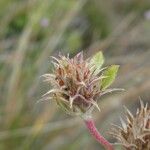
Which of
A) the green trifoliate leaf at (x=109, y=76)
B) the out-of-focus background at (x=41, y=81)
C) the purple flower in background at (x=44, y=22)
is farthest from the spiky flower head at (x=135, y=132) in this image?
the purple flower in background at (x=44, y=22)

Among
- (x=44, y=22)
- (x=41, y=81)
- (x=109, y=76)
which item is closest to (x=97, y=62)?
(x=109, y=76)

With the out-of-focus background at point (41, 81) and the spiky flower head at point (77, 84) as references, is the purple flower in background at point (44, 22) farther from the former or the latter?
the spiky flower head at point (77, 84)

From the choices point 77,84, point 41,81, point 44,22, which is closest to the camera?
point 77,84

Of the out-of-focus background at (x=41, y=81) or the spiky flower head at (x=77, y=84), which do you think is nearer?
the spiky flower head at (x=77, y=84)

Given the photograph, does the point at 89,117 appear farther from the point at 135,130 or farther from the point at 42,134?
the point at 42,134

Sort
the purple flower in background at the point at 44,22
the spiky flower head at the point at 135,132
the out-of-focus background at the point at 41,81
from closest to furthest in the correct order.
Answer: the spiky flower head at the point at 135,132 < the out-of-focus background at the point at 41,81 < the purple flower in background at the point at 44,22

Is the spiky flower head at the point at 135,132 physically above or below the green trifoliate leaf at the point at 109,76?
below

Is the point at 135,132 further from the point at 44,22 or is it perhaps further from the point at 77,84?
the point at 44,22

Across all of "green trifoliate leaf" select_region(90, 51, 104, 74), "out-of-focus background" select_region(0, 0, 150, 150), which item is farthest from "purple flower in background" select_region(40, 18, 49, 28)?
"green trifoliate leaf" select_region(90, 51, 104, 74)
